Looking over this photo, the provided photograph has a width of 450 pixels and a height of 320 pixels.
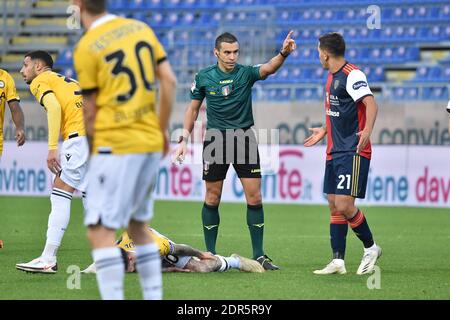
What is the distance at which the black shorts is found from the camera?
33.3ft

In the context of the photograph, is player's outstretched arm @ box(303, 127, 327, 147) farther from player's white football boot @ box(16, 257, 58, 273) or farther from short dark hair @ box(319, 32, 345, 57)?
player's white football boot @ box(16, 257, 58, 273)

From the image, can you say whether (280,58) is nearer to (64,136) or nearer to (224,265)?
(224,265)

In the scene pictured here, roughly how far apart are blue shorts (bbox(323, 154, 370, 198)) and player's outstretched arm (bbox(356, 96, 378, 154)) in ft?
0.87

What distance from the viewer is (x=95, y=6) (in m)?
6.13

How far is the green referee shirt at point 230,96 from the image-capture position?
33.7 feet

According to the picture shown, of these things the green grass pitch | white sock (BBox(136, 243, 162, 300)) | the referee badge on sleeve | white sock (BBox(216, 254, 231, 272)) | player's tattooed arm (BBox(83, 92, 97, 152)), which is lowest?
the green grass pitch

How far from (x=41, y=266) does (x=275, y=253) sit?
329 centimetres

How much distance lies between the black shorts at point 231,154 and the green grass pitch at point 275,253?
1.08 metres

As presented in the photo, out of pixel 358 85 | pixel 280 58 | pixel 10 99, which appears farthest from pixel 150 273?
pixel 10 99

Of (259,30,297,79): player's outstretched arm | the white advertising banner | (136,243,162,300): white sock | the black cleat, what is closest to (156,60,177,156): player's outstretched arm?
(136,243,162,300): white sock

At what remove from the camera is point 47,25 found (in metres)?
27.8

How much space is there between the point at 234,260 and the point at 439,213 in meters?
9.53
